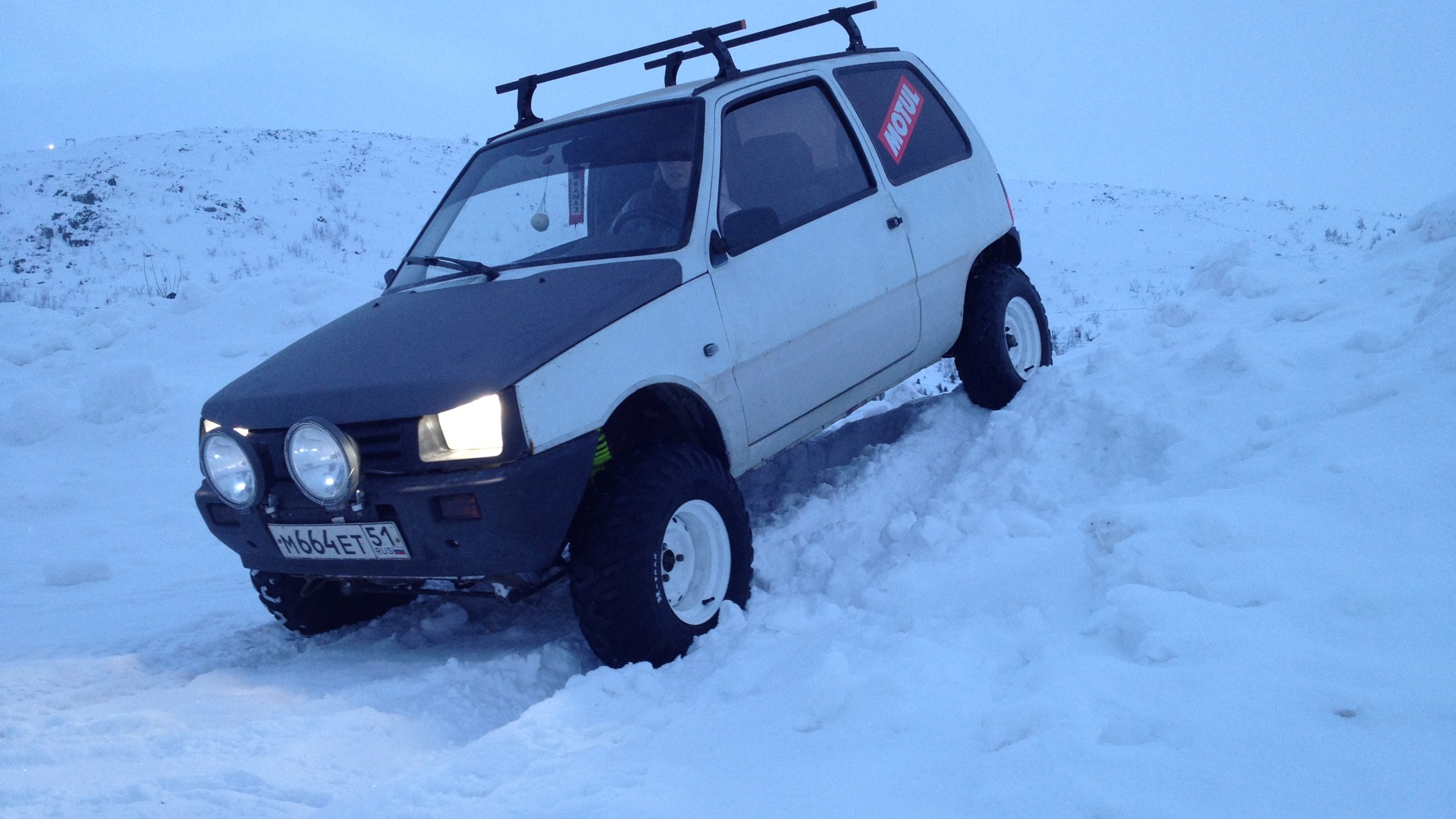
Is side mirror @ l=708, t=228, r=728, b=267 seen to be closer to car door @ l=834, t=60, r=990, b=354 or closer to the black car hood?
the black car hood

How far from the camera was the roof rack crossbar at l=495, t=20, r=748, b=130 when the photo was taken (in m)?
4.30

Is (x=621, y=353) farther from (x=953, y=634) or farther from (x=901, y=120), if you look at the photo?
(x=901, y=120)

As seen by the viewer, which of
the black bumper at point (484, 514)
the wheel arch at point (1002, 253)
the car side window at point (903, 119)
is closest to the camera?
the black bumper at point (484, 514)

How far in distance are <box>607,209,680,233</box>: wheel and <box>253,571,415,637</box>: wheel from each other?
1594mm

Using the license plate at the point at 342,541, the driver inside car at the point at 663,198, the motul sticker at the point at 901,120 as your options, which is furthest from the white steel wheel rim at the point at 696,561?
the motul sticker at the point at 901,120

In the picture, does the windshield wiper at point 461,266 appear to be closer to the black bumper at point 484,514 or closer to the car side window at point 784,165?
the car side window at point 784,165

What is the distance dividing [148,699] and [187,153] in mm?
26514

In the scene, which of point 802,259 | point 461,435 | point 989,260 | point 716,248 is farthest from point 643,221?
point 989,260

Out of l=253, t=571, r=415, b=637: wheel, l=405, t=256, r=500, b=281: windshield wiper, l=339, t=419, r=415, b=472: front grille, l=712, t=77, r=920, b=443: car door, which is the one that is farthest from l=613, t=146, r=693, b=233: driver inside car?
l=253, t=571, r=415, b=637: wheel

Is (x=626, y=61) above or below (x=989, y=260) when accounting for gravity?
above

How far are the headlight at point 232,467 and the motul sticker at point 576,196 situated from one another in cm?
144

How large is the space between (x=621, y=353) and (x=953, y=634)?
1.30 meters

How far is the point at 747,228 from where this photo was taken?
3.62 meters

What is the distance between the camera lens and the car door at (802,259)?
372 cm
